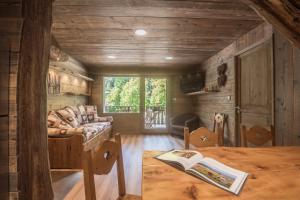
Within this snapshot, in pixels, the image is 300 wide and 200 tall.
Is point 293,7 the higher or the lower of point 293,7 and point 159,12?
the lower

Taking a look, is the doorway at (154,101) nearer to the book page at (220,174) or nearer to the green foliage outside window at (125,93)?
the green foliage outside window at (125,93)

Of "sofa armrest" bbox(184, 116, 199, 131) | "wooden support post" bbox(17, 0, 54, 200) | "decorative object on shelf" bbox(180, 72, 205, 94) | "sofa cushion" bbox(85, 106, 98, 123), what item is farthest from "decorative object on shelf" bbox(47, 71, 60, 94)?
"decorative object on shelf" bbox(180, 72, 205, 94)

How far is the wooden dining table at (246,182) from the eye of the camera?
2.95ft

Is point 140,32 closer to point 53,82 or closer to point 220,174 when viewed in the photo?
point 53,82

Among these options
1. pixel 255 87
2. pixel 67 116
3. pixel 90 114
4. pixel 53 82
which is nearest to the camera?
pixel 255 87

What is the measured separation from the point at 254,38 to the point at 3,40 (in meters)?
3.40

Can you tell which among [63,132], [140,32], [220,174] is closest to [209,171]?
[220,174]

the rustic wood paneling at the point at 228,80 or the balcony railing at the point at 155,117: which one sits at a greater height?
the rustic wood paneling at the point at 228,80

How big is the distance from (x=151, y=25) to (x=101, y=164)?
2.62 meters

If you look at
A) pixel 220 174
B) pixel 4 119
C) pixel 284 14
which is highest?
pixel 284 14

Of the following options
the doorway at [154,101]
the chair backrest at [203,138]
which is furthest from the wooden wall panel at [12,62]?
the doorway at [154,101]

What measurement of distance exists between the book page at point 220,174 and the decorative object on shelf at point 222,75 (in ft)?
12.2

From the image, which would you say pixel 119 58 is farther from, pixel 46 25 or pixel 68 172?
pixel 46 25

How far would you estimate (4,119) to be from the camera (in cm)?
200
